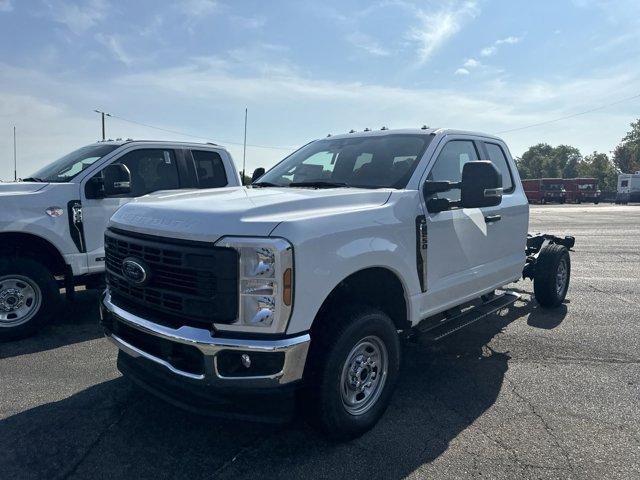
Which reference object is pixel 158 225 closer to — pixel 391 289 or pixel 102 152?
pixel 391 289

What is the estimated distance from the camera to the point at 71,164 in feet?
18.8

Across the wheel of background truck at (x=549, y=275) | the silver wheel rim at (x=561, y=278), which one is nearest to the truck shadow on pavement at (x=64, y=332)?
the wheel of background truck at (x=549, y=275)

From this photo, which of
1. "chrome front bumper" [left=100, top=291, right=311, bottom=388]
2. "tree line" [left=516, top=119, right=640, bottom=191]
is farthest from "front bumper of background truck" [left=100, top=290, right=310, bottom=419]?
"tree line" [left=516, top=119, right=640, bottom=191]

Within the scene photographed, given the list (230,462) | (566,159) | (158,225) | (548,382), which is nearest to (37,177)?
(158,225)

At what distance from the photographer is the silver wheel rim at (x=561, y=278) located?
6.41m

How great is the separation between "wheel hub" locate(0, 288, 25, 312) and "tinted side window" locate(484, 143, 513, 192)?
5.12 metres

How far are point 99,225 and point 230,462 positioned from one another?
143 inches

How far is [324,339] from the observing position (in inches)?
112

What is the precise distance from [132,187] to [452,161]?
3.80 m

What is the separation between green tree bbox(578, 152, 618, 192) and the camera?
94.0m

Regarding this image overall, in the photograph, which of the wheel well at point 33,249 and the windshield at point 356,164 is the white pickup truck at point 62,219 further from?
the windshield at point 356,164

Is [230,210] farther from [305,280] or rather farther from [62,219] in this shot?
[62,219]

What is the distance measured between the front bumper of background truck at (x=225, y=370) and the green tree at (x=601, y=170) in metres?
104

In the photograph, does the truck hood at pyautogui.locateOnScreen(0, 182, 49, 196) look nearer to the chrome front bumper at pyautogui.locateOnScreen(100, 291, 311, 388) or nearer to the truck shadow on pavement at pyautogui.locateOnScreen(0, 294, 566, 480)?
the truck shadow on pavement at pyautogui.locateOnScreen(0, 294, 566, 480)
